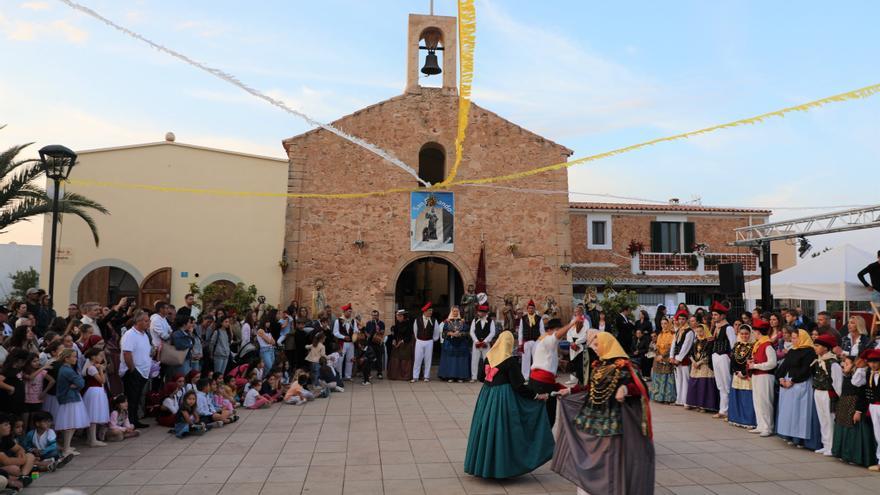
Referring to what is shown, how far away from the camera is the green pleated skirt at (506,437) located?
6.34 metres

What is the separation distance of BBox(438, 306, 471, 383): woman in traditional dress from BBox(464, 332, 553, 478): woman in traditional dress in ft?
24.7

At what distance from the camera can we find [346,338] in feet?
45.9

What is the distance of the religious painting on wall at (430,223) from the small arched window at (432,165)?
7.23 ft

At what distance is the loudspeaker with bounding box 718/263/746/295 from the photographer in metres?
14.5

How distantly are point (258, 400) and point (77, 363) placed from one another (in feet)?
11.5

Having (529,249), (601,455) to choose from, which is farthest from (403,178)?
(601,455)

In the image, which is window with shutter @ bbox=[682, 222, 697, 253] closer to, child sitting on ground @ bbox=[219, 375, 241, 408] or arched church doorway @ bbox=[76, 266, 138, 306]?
child sitting on ground @ bbox=[219, 375, 241, 408]

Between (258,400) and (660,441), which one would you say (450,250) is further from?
(660,441)

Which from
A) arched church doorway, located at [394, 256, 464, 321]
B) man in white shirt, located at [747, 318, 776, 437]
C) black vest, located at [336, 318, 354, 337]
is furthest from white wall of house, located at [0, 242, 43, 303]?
man in white shirt, located at [747, 318, 776, 437]

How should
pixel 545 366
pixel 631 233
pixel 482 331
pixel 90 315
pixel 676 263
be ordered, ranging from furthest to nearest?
pixel 676 263, pixel 631 233, pixel 482 331, pixel 90 315, pixel 545 366

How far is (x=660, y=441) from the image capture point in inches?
Answer: 333

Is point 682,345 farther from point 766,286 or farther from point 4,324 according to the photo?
point 4,324

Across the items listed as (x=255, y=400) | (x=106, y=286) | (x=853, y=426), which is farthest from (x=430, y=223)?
(x=853, y=426)

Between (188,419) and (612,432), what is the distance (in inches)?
229
